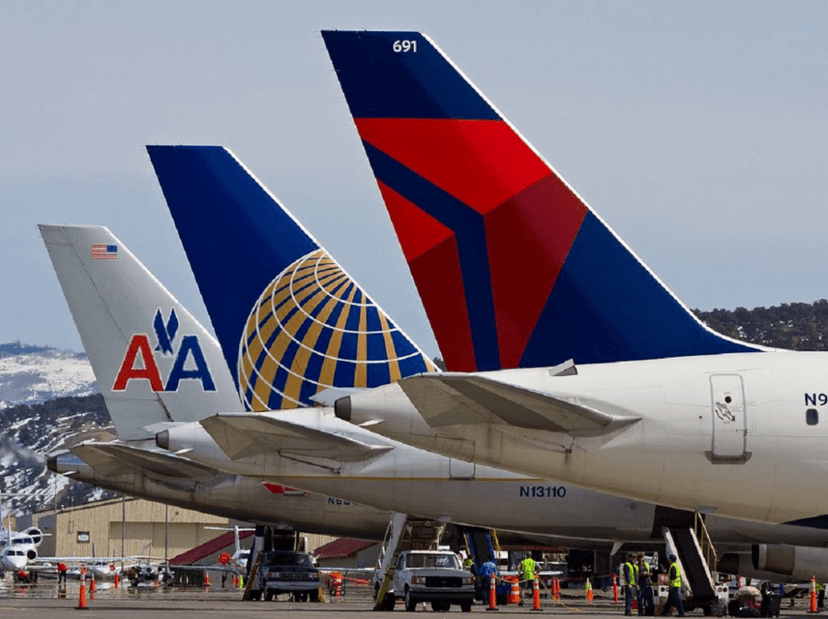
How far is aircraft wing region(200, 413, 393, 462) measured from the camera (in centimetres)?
2702

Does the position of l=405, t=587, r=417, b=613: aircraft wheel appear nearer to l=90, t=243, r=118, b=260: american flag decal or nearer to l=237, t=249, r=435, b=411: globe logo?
l=237, t=249, r=435, b=411: globe logo

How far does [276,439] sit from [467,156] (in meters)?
11.8

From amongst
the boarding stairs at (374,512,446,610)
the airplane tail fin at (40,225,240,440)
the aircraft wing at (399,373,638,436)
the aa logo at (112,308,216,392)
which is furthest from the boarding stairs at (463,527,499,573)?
the aircraft wing at (399,373,638,436)

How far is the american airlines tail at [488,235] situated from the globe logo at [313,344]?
12.6 m

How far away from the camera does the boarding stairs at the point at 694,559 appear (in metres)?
28.2

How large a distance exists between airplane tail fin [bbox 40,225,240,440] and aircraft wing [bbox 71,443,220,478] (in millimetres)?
791

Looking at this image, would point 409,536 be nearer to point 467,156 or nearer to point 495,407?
point 467,156

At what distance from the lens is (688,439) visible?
18.2 m

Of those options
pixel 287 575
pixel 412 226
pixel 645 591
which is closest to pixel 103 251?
pixel 287 575

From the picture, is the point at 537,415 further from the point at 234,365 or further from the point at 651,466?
the point at 234,365

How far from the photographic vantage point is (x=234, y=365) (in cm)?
3294

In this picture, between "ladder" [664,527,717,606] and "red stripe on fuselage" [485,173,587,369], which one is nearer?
"red stripe on fuselage" [485,173,587,369]

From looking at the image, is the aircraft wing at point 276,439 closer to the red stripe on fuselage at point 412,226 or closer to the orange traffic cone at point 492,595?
the orange traffic cone at point 492,595

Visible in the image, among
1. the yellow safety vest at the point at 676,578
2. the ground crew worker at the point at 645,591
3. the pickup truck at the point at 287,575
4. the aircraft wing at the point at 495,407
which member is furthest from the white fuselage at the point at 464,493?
the aircraft wing at the point at 495,407
